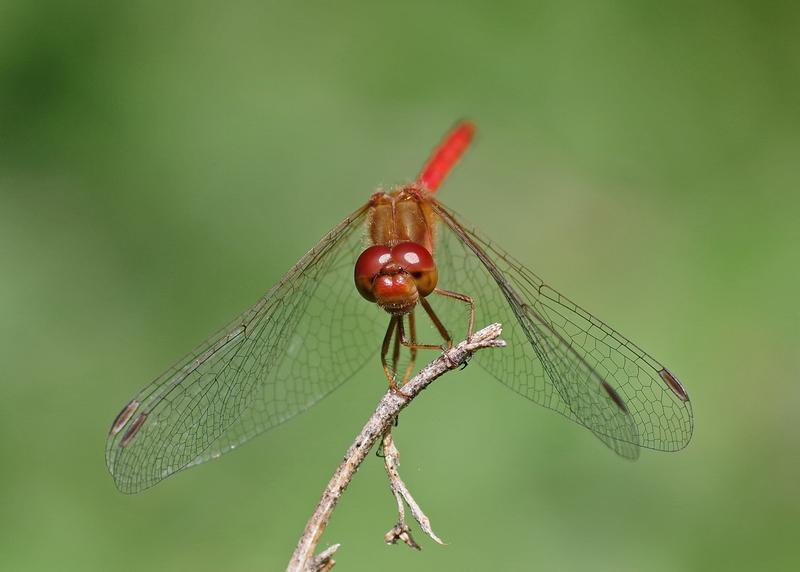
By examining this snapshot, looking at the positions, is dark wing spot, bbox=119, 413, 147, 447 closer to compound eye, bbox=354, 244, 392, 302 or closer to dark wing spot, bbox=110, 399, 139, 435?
dark wing spot, bbox=110, 399, 139, 435

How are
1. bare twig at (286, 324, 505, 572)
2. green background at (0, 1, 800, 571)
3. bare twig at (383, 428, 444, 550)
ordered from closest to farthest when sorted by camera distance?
bare twig at (286, 324, 505, 572)
bare twig at (383, 428, 444, 550)
green background at (0, 1, 800, 571)

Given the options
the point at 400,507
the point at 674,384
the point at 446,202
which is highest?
the point at 446,202

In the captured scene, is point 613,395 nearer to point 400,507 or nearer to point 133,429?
point 400,507

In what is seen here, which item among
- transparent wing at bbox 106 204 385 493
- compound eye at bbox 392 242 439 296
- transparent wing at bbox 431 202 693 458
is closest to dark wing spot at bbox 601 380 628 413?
transparent wing at bbox 431 202 693 458

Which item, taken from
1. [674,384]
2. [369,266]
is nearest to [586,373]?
[674,384]

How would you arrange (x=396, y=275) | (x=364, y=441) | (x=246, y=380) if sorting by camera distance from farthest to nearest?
(x=246, y=380) < (x=396, y=275) < (x=364, y=441)

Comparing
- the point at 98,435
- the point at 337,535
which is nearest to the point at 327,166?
the point at 98,435

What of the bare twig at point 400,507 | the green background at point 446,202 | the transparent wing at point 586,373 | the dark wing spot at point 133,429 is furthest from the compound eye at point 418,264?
the green background at point 446,202
